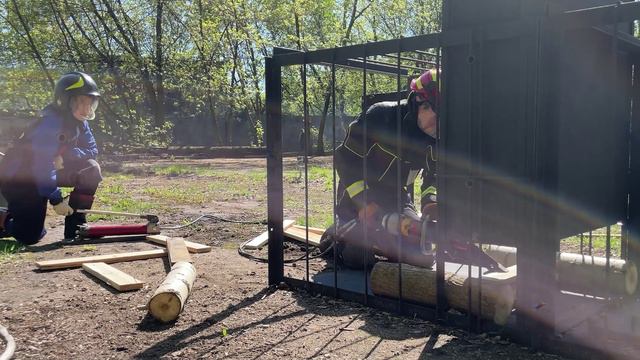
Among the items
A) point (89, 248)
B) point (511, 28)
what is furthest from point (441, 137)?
point (89, 248)

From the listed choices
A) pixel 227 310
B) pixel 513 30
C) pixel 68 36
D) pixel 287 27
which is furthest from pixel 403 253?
pixel 68 36

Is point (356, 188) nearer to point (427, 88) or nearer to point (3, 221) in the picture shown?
point (427, 88)

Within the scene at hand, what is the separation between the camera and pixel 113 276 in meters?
4.15

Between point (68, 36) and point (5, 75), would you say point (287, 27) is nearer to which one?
point (68, 36)

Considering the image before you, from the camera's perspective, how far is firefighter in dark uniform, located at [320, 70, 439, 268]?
3.79m

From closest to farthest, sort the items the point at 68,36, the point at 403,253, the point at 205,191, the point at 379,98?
the point at 403,253
the point at 379,98
the point at 205,191
the point at 68,36

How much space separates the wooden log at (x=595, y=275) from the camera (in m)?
3.21

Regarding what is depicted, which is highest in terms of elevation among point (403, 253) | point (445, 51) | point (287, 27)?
point (287, 27)

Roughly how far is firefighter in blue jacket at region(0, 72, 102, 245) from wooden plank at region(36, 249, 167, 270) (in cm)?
123

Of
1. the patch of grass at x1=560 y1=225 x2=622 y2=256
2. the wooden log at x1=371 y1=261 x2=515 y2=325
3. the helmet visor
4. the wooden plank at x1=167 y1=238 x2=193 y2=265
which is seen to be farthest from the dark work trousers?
the patch of grass at x1=560 y1=225 x2=622 y2=256

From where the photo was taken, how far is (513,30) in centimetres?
266

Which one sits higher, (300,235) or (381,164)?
(381,164)

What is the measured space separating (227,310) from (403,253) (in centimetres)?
134

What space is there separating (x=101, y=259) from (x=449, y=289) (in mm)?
3174
